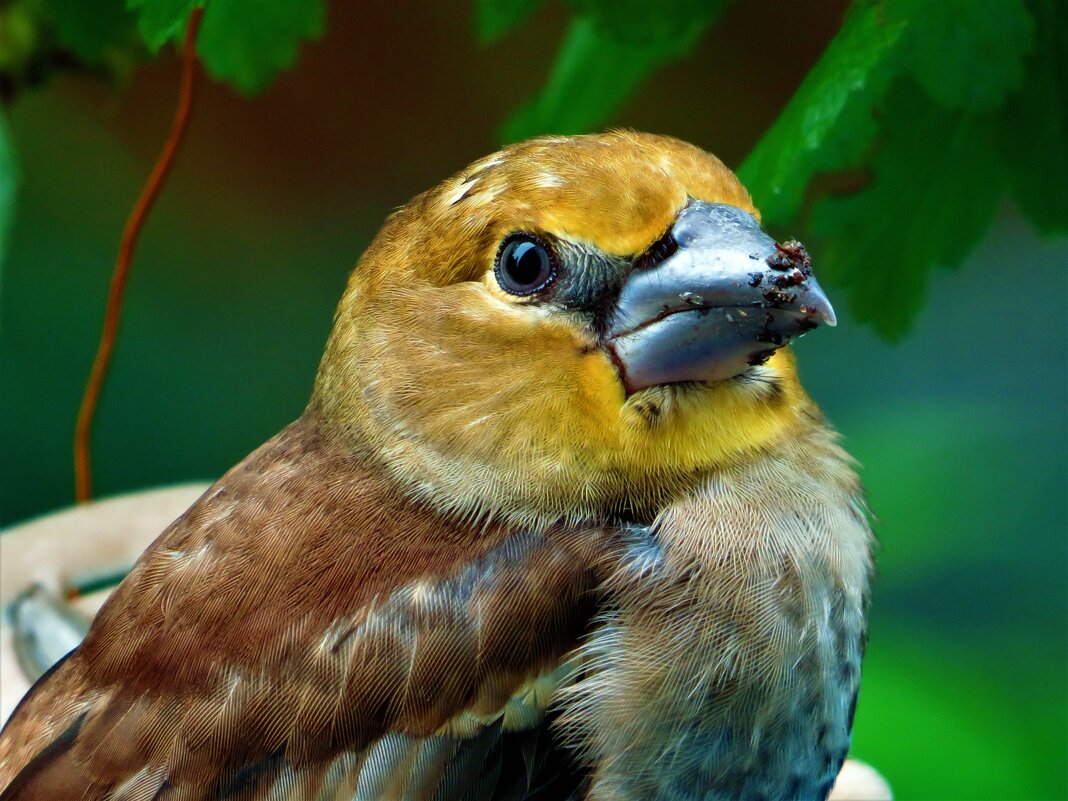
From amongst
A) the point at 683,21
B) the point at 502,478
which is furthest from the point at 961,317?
the point at 502,478

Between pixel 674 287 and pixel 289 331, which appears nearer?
pixel 674 287

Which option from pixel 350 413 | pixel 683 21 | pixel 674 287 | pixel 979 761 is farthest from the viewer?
pixel 979 761

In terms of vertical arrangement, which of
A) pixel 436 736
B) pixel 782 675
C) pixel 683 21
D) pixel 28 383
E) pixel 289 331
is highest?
pixel 683 21

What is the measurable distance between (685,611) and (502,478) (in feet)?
0.51

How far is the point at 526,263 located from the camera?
782mm

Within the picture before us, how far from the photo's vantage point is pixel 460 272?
0.82 meters

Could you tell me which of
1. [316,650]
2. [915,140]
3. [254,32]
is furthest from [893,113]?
[316,650]

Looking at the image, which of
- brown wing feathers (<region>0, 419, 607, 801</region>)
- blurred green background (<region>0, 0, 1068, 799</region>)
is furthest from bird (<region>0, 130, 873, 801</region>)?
blurred green background (<region>0, 0, 1068, 799</region>)

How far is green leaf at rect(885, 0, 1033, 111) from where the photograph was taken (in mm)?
942

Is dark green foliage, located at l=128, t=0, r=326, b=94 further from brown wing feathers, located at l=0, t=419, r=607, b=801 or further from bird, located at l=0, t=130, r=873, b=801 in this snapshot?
brown wing feathers, located at l=0, t=419, r=607, b=801

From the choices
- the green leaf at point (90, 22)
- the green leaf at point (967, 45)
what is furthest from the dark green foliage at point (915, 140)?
the green leaf at point (90, 22)

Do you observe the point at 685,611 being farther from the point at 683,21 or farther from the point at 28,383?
the point at 28,383

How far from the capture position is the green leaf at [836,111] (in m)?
0.94

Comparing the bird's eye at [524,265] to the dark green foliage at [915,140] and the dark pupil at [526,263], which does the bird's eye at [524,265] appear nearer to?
the dark pupil at [526,263]
